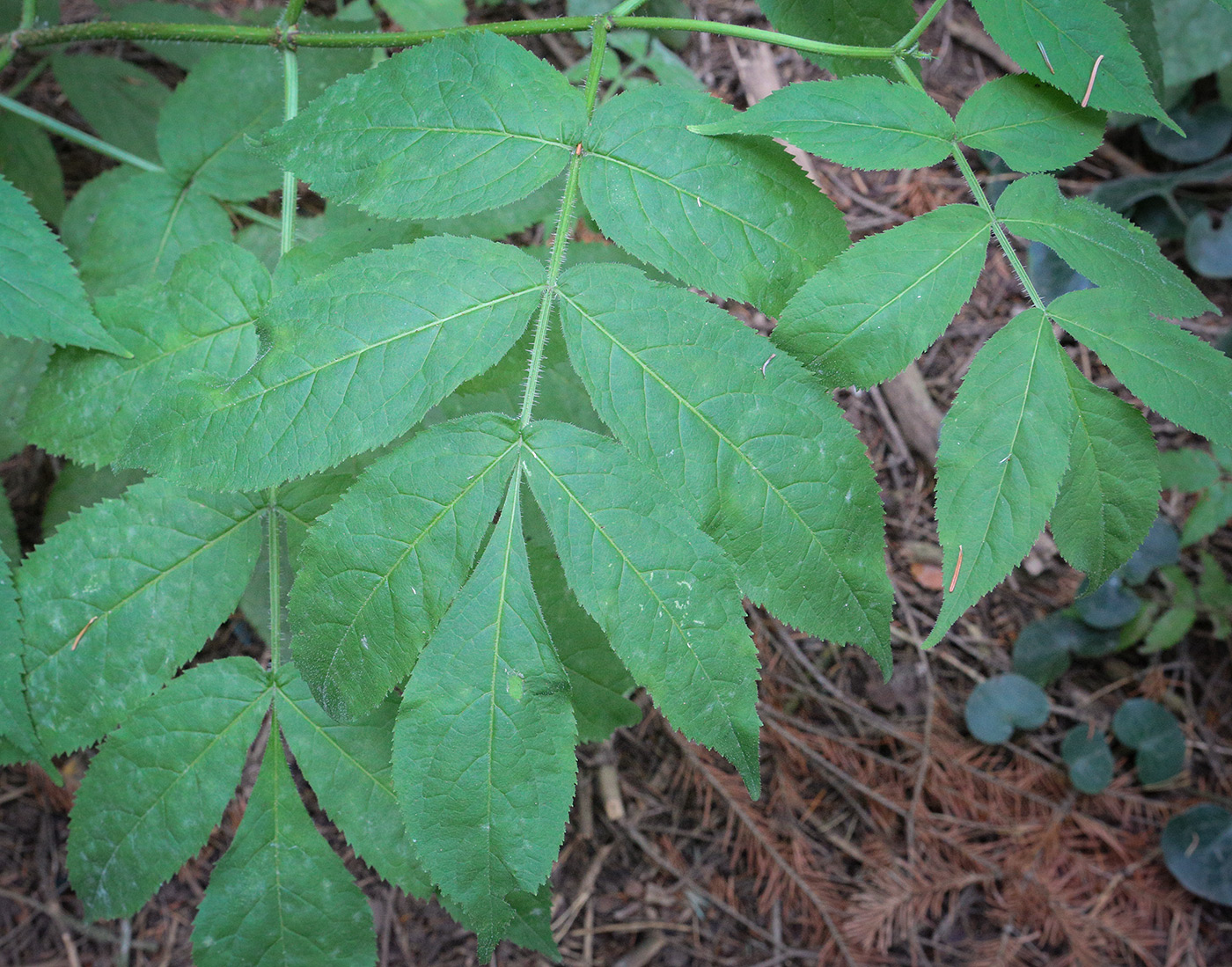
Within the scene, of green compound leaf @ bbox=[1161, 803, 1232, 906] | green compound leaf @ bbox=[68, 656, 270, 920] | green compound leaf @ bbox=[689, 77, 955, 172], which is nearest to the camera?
green compound leaf @ bbox=[689, 77, 955, 172]

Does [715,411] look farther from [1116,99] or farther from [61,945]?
[61,945]

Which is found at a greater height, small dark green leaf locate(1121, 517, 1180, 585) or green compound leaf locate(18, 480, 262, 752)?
green compound leaf locate(18, 480, 262, 752)

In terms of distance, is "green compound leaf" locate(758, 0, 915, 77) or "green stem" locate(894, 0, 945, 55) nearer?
"green stem" locate(894, 0, 945, 55)

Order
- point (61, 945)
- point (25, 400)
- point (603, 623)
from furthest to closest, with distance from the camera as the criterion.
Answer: point (61, 945) < point (25, 400) < point (603, 623)

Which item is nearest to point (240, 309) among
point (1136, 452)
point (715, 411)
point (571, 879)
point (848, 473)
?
point (715, 411)

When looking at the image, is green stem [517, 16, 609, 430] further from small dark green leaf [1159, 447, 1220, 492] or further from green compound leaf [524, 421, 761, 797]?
small dark green leaf [1159, 447, 1220, 492]

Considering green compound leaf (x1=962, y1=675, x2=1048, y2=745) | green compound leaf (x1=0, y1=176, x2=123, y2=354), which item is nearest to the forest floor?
green compound leaf (x1=962, y1=675, x2=1048, y2=745)

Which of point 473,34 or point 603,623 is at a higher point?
point 473,34

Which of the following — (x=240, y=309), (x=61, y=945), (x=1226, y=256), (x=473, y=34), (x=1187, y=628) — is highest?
(x=473, y=34)

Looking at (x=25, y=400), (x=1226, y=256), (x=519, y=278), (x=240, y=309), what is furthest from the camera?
(x=1226, y=256)
